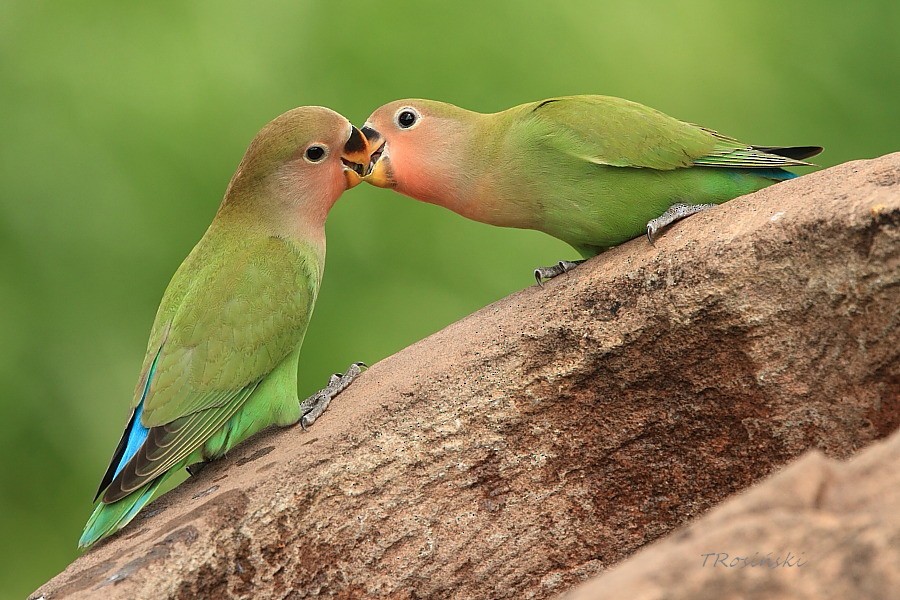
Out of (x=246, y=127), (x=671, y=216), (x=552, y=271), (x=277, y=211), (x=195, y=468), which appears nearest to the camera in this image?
(x=671, y=216)

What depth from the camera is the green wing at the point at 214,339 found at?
3838 mm

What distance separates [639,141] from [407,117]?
1.21 meters

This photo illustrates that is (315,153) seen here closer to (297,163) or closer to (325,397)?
(297,163)

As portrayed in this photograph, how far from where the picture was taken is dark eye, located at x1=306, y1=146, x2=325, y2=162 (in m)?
4.48

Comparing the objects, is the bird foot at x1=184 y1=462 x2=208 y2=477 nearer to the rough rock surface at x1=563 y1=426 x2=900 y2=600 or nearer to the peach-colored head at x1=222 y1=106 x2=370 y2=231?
the peach-colored head at x1=222 y1=106 x2=370 y2=231

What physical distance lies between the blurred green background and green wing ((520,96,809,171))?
1931 millimetres

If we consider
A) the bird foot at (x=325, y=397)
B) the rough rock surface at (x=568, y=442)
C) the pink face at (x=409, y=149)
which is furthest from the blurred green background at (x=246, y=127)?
the rough rock surface at (x=568, y=442)

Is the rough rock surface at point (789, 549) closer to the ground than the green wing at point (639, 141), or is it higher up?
closer to the ground

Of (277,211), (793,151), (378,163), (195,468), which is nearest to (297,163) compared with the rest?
(277,211)

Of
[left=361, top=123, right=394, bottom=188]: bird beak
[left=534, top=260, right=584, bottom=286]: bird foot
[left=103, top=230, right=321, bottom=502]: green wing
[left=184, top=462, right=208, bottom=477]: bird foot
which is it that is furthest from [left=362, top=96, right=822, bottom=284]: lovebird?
[left=184, top=462, right=208, bottom=477]: bird foot

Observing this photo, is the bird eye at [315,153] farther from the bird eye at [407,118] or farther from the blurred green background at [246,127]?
the blurred green background at [246,127]

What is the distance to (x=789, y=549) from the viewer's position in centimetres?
155

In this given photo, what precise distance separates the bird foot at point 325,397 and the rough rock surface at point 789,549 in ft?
8.06

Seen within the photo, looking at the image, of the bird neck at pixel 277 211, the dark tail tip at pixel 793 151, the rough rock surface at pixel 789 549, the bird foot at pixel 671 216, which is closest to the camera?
the rough rock surface at pixel 789 549
